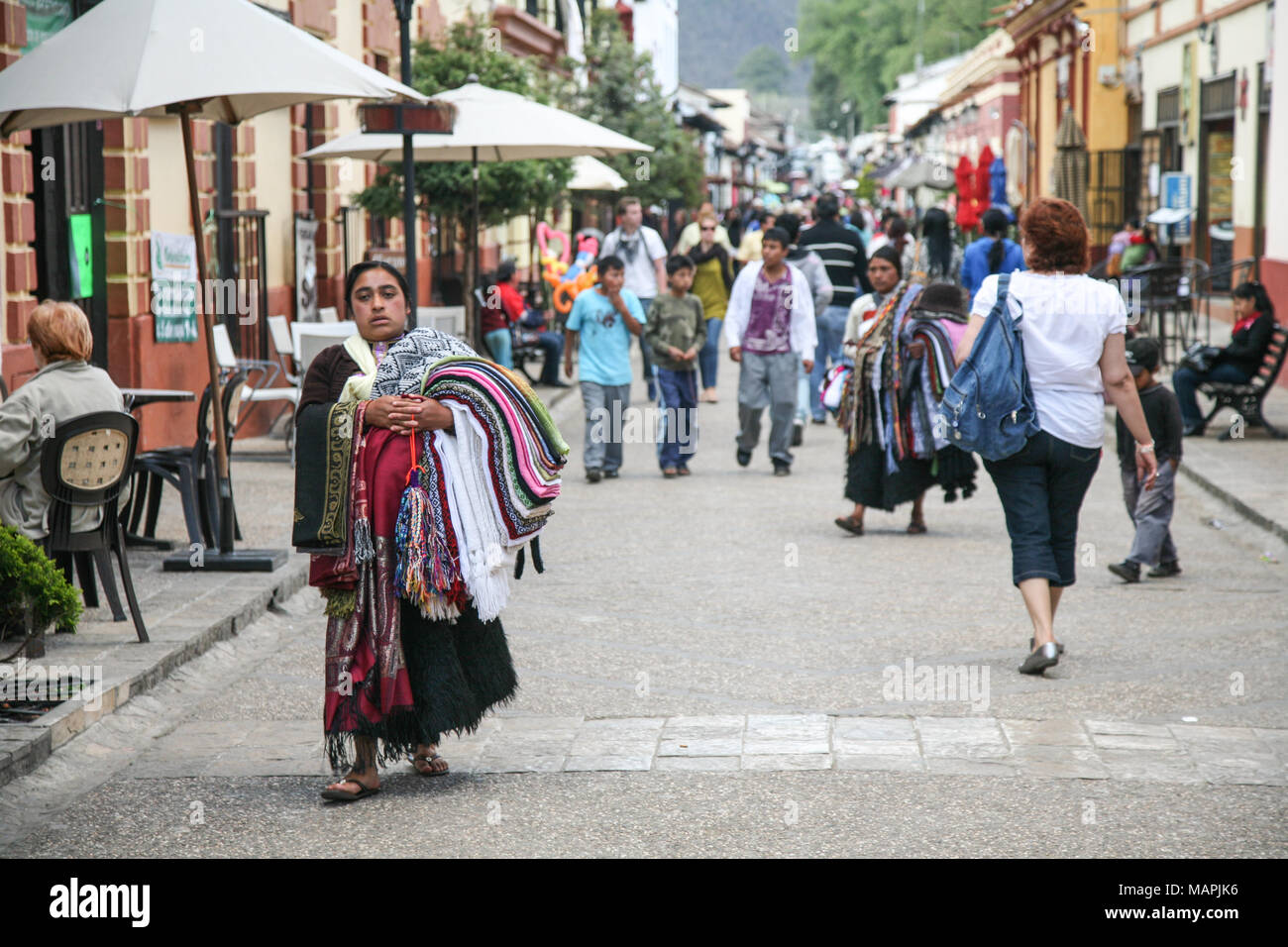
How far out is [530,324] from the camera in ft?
69.9

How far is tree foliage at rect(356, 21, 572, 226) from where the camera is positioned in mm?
17391

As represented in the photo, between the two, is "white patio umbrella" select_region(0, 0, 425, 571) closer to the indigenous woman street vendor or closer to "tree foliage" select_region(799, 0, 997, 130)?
the indigenous woman street vendor

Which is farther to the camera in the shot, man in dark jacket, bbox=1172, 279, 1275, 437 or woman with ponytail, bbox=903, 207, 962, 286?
woman with ponytail, bbox=903, 207, 962, 286

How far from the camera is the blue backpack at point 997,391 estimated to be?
700 centimetres

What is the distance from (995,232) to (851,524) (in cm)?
675

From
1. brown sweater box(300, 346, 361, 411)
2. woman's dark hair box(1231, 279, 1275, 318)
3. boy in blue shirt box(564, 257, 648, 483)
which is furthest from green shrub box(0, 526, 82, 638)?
woman's dark hair box(1231, 279, 1275, 318)

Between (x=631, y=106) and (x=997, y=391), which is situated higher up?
(x=631, y=106)

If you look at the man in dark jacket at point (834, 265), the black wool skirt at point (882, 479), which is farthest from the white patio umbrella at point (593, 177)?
the black wool skirt at point (882, 479)

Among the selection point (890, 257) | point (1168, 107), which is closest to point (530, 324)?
point (890, 257)

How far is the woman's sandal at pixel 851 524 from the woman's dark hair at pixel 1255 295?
5743mm

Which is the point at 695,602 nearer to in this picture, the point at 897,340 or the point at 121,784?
the point at 897,340

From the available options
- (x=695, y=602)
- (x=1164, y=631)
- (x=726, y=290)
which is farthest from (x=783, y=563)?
(x=726, y=290)

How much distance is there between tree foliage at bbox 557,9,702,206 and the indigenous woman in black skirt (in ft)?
69.1

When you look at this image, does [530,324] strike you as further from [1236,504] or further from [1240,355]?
[1236,504]
